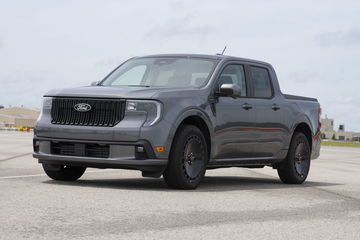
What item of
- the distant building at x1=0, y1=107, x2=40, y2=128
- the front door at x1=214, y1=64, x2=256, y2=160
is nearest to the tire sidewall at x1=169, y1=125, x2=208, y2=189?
the front door at x1=214, y1=64, x2=256, y2=160

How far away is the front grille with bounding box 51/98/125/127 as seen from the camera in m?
9.98

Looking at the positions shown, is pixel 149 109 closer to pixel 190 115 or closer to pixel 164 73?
pixel 190 115

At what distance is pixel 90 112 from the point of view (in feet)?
33.3

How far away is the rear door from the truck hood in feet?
5.79

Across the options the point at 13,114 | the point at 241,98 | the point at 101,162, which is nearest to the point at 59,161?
the point at 101,162

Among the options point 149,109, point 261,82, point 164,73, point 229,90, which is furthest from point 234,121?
point 149,109

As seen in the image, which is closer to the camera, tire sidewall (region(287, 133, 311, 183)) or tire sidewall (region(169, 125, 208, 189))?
tire sidewall (region(169, 125, 208, 189))

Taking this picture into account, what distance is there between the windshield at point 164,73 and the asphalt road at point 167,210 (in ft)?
4.82

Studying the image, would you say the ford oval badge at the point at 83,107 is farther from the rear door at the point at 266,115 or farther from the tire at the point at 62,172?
the rear door at the point at 266,115

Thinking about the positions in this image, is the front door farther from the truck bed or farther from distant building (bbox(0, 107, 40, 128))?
distant building (bbox(0, 107, 40, 128))

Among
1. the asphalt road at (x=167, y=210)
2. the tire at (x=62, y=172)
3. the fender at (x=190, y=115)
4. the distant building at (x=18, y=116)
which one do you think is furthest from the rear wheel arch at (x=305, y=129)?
the distant building at (x=18, y=116)

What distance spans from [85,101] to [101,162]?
88 centimetres

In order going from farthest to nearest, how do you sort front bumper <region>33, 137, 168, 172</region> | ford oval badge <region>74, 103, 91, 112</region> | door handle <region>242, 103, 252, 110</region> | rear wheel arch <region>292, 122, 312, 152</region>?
rear wheel arch <region>292, 122, 312, 152</region> < door handle <region>242, 103, 252, 110</region> < ford oval badge <region>74, 103, 91, 112</region> < front bumper <region>33, 137, 168, 172</region>

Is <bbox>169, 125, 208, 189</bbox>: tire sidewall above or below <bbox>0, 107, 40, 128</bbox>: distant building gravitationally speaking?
above
